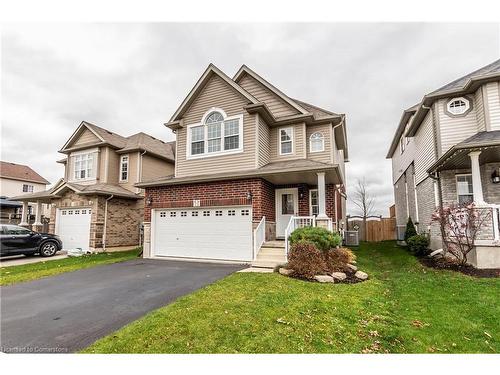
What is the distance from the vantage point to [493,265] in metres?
7.85

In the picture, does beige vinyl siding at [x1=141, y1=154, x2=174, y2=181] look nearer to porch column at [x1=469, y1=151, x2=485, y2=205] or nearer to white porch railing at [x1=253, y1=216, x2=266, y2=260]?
white porch railing at [x1=253, y1=216, x2=266, y2=260]

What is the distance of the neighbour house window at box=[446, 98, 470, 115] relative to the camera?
401 inches

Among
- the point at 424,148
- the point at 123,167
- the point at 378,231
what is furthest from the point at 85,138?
the point at 378,231

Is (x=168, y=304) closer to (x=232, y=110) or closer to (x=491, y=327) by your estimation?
(x=491, y=327)

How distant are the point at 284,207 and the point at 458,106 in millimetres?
7762

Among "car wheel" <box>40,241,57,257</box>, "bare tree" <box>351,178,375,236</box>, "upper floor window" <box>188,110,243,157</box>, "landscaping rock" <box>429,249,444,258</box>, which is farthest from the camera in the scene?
"bare tree" <box>351,178,375,236</box>

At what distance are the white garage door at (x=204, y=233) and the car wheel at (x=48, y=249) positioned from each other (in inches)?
237

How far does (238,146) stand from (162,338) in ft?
29.1

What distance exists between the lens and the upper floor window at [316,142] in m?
12.5

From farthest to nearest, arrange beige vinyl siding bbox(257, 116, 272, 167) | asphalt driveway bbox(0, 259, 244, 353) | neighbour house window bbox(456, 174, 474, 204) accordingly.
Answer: beige vinyl siding bbox(257, 116, 272, 167), neighbour house window bbox(456, 174, 474, 204), asphalt driveway bbox(0, 259, 244, 353)

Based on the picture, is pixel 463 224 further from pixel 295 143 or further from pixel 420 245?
pixel 295 143

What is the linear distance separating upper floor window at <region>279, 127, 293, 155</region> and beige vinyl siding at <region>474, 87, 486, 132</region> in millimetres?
6926

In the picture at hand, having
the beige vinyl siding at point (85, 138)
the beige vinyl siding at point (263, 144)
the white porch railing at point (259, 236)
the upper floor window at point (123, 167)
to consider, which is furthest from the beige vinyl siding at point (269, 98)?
the beige vinyl siding at point (85, 138)

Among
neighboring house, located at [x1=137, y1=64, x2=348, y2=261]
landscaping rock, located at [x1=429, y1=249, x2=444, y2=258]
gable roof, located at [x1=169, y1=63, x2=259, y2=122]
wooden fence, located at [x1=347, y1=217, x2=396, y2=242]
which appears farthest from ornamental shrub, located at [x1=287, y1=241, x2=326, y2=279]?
wooden fence, located at [x1=347, y1=217, x2=396, y2=242]
